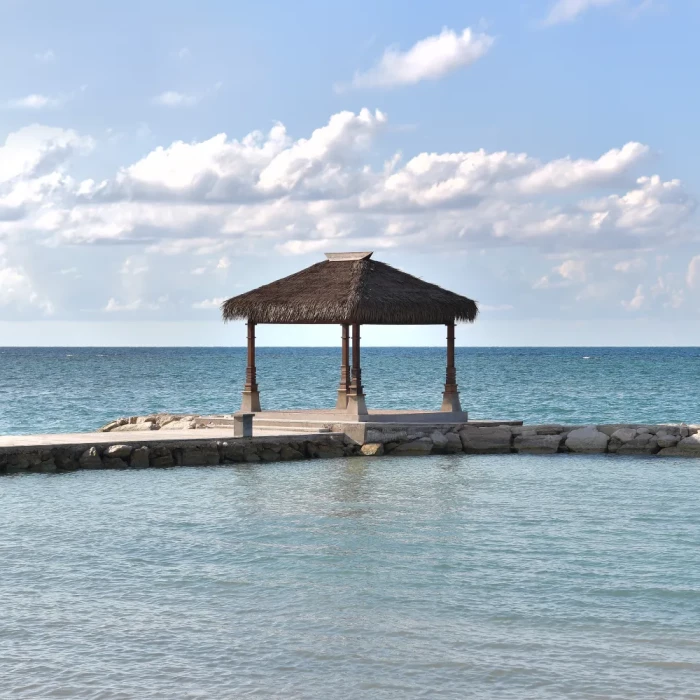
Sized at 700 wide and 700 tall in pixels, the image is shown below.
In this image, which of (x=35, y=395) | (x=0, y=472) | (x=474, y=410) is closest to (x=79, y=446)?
(x=0, y=472)

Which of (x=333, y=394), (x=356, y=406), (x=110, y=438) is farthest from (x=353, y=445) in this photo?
(x=333, y=394)

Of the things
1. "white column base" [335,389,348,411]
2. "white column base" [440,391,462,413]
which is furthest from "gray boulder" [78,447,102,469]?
"white column base" [440,391,462,413]

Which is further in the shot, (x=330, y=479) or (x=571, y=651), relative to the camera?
(x=330, y=479)

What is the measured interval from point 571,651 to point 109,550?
6.00m

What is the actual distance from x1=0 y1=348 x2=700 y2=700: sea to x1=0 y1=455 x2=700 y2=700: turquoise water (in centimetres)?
3

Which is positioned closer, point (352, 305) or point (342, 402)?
point (352, 305)

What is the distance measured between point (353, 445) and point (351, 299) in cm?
292

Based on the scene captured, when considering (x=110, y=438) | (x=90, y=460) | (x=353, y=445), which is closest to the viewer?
(x=90, y=460)

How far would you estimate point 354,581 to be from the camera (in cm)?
1229

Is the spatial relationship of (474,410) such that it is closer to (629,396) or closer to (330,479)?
(629,396)

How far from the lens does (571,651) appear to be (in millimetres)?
9742

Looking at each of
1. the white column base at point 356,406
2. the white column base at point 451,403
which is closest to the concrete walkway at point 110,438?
the white column base at point 356,406

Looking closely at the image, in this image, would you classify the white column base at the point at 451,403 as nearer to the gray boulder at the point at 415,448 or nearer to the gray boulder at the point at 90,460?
the gray boulder at the point at 415,448

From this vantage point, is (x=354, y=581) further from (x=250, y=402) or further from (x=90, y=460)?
(x=250, y=402)
